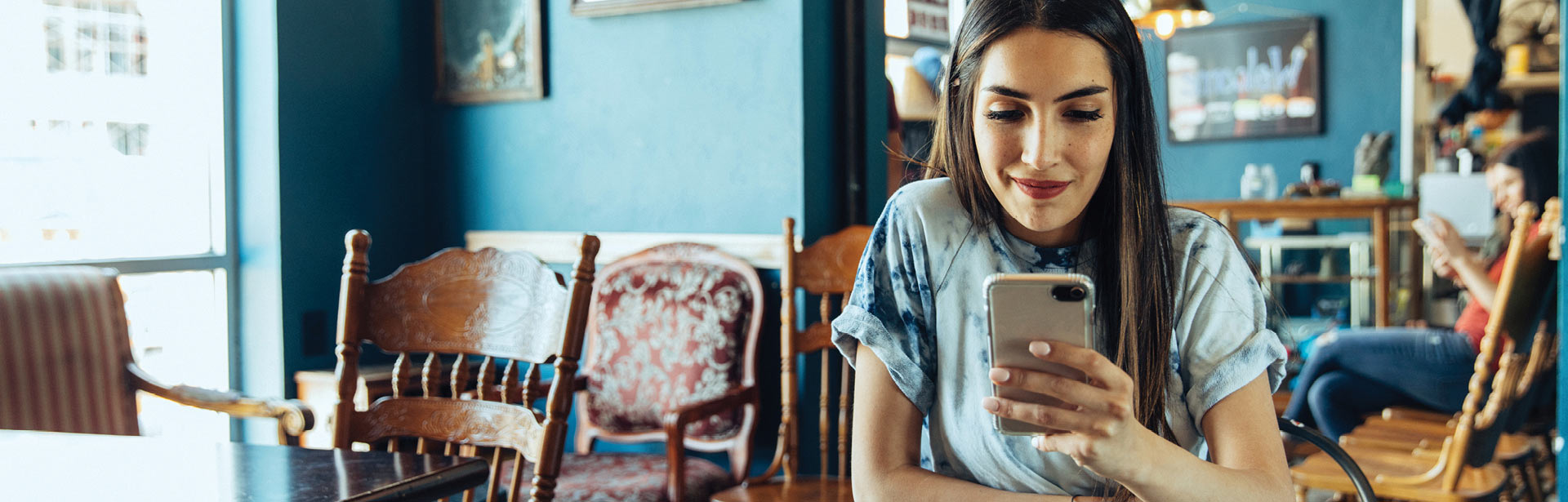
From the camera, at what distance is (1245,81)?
291 inches

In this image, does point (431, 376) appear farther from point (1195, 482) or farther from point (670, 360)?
point (1195, 482)

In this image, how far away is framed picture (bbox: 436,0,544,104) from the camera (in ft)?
10.1

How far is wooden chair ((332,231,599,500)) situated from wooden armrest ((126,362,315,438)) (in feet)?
1.46

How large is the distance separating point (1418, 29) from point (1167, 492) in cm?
678

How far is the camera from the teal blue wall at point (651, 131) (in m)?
2.70

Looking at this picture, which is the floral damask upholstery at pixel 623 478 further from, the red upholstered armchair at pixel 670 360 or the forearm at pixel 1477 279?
the forearm at pixel 1477 279

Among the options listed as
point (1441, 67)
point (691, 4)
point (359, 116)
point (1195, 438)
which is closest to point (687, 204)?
point (691, 4)

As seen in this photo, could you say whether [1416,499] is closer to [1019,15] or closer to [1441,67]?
[1019,15]

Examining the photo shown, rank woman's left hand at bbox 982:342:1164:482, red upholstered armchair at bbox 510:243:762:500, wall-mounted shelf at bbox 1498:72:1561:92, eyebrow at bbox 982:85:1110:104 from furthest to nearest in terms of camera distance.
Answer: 1. wall-mounted shelf at bbox 1498:72:1561:92
2. red upholstered armchair at bbox 510:243:762:500
3. eyebrow at bbox 982:85:1110:104
4. woman's left hand at bbox 982:342:1164:482

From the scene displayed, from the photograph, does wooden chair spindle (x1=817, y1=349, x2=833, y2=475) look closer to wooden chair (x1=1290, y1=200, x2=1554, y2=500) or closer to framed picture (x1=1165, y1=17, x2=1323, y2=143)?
wooden chair (x1=1290, y1=200, x2=1554, y2=500)

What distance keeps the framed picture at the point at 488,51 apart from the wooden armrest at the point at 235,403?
3.79ft

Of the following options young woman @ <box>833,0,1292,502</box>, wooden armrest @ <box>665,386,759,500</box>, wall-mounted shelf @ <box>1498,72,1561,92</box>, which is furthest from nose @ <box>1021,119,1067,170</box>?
wall-mounted shelf @ <box>1498,72,1561,92</box>

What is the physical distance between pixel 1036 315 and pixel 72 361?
7.60ft

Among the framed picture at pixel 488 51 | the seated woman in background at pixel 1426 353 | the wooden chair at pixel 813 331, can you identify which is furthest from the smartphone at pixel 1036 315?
the seated woman in background at pixel 1426 353
